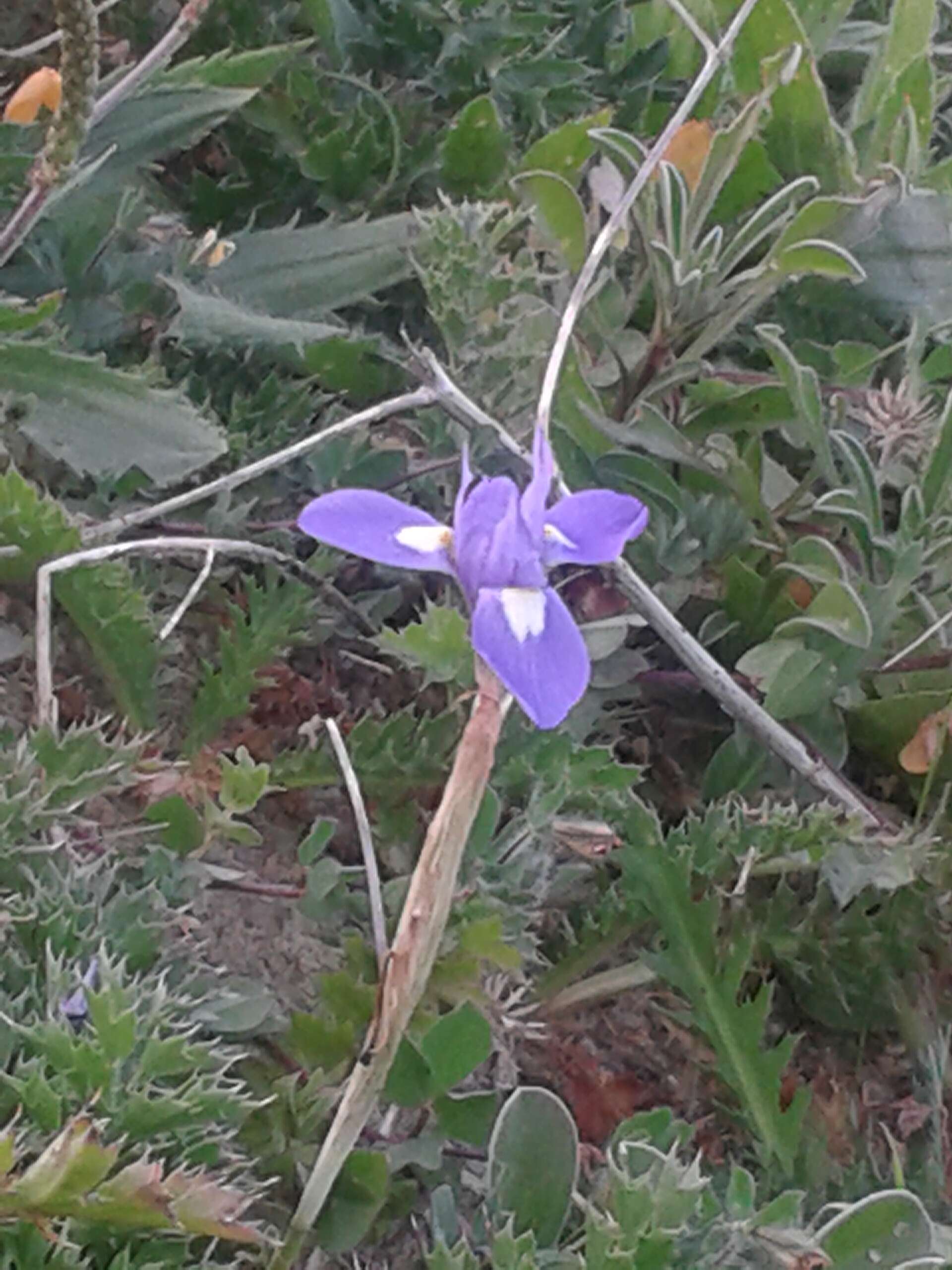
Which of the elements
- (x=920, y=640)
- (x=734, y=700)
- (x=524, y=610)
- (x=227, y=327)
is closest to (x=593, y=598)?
(x=734, y=700)

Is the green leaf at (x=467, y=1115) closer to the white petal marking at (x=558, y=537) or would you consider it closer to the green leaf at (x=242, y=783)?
the green leaf at (x=242, y=783)

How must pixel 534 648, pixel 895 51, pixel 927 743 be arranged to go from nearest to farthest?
pixel 534 648 → pixel 927 743 → pixel 895 51

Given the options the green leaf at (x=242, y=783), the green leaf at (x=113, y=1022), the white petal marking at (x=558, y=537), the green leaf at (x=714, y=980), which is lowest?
the green leaf at (x=714, y=980)

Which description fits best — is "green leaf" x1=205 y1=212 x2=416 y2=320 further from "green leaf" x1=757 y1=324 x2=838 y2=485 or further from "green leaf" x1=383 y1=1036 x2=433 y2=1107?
"green leaf" x1=383 y1=1036 x2=433 y2=1107

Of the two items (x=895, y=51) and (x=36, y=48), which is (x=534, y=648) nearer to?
(x=36, y=48)

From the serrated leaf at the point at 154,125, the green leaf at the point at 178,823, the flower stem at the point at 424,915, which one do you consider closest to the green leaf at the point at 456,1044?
the flower stem at the point at 424,915

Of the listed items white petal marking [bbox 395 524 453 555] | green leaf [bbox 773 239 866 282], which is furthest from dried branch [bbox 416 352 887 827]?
white petal marking [bbox 395 524 453 555]

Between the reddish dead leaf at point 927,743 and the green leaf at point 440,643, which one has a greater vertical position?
the green leaf at point 440,643

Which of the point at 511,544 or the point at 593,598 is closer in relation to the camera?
the point at 511,544

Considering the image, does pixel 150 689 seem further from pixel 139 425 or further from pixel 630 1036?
pixel 630 1036
